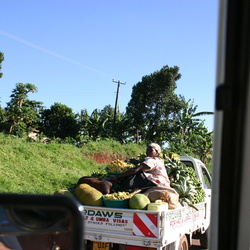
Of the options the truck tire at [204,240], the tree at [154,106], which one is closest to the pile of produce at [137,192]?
the truck tire at [204,240]

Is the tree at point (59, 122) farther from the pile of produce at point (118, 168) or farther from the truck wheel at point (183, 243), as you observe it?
the truck wheel at point (183, 243)

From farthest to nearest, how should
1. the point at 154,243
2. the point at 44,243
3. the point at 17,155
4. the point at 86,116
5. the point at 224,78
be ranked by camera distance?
the point at 86,116 → the point at 17,155 → the point at 154,243 → the point at 224,78 → the point at 44,243

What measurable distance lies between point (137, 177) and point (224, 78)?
5.07 m

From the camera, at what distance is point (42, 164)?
20.2m

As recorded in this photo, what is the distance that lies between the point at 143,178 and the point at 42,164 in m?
14.6

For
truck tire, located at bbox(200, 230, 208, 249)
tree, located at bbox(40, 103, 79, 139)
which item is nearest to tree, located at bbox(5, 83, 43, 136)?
tree, located at bbox(40, 103, 79, 139)

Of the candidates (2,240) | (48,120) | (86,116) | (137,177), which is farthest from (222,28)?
(48,120)

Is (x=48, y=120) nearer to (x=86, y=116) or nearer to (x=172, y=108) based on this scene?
(x=86, y=116)

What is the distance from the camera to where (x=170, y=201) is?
5852 millimetres

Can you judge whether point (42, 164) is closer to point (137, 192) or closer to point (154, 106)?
point (137, 192)

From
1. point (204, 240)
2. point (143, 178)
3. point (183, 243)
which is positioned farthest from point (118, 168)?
point (204, 240)

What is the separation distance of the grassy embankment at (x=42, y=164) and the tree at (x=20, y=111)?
37.2 feet

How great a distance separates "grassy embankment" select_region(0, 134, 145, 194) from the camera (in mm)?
16062

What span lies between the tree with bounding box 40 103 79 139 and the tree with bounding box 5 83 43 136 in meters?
4.17
